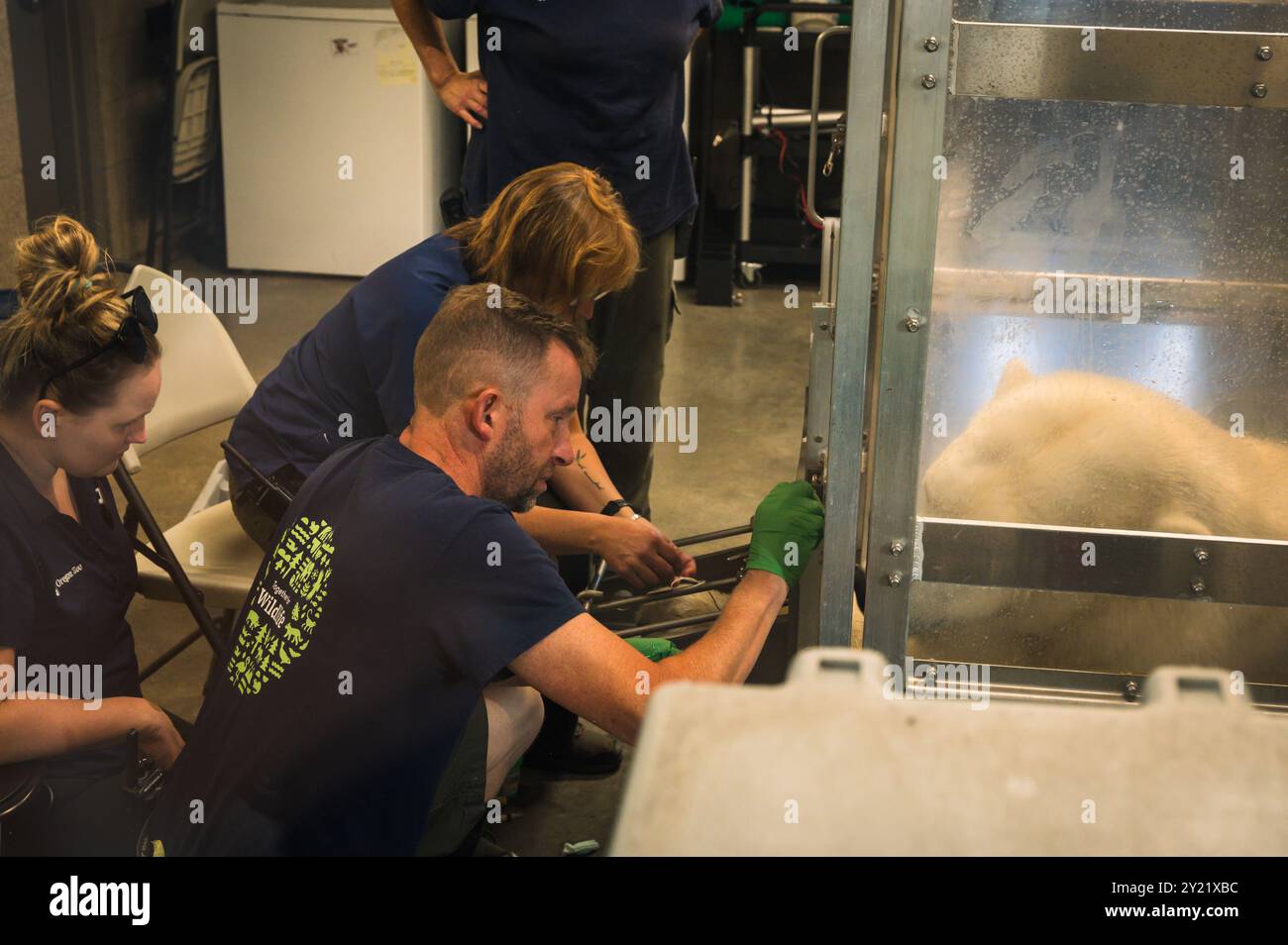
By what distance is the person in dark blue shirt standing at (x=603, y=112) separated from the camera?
110 inches

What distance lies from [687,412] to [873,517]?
312 centimetres

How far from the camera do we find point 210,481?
272 centimetres

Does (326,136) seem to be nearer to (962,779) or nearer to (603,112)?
(603,112)

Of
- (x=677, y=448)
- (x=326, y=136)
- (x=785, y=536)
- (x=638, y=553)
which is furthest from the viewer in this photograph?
(x=326, y=136)

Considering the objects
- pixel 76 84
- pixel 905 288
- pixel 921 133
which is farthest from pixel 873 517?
pixel 76 84

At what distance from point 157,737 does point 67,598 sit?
240 mm

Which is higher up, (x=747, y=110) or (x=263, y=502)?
(x=747, y=110)

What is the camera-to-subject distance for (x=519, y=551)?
1.44m

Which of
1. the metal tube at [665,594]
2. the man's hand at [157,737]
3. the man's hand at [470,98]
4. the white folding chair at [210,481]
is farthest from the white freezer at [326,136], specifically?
the man's hand at [157,737]

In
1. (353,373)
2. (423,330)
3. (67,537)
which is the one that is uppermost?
(423,330)

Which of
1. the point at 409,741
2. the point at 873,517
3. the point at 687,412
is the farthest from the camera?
the point at 687,412

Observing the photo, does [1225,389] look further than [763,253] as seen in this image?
No

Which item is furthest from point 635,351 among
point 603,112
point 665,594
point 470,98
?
point 665,594

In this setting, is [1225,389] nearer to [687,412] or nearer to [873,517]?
[873,517]
